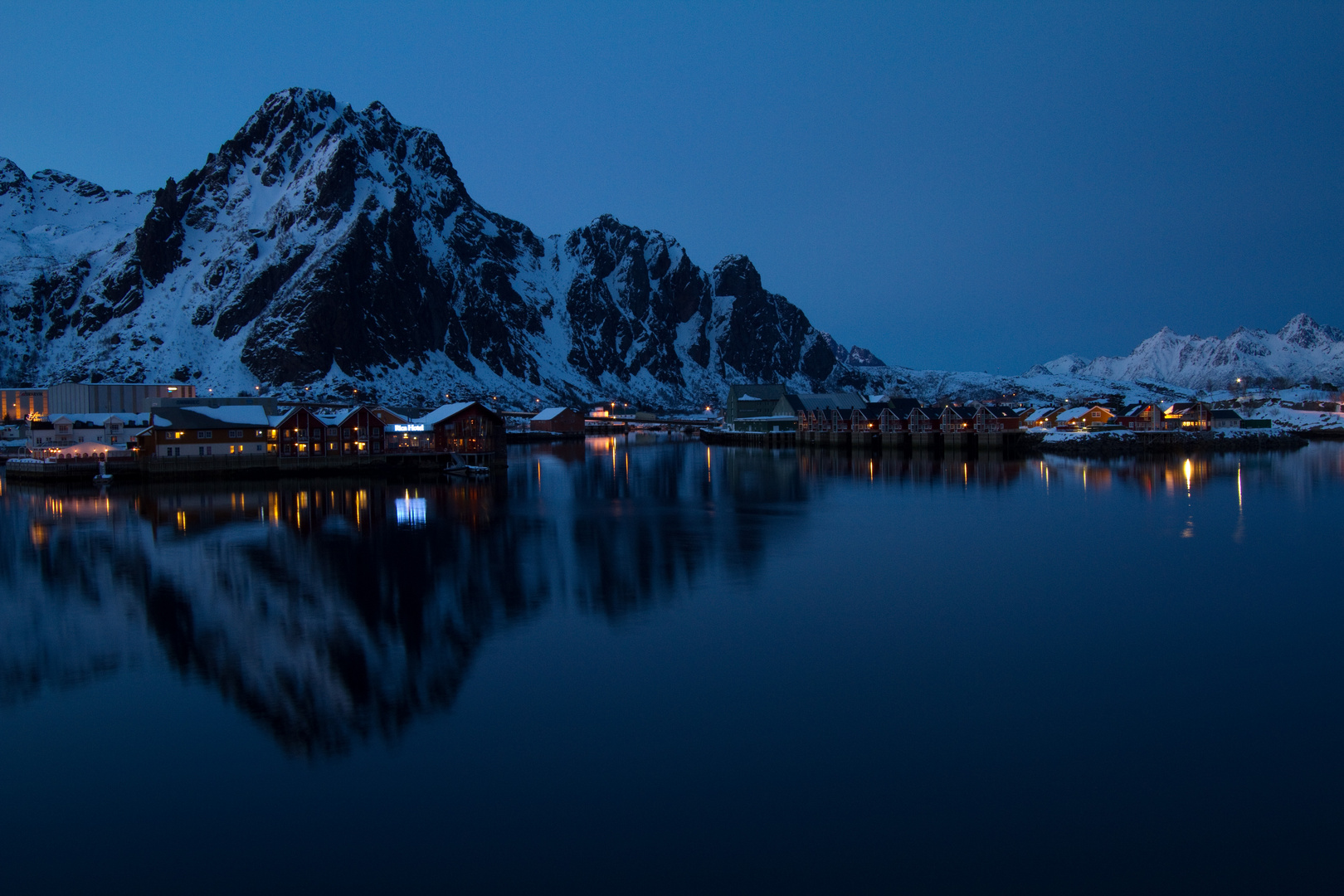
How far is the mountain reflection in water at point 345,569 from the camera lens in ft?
50.9

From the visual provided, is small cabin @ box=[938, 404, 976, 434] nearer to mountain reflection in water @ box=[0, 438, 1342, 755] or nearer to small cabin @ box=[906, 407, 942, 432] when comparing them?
small cabin @ box=[906, 407, 942, 432]

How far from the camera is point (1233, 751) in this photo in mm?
11734

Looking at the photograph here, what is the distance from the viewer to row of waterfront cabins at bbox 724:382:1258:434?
3479 inches

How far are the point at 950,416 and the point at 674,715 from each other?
8114cm

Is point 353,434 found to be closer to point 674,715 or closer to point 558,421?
point 674,715

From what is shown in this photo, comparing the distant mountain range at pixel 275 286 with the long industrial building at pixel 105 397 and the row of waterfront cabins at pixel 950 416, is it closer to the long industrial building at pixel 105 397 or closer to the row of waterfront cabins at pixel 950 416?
the long industrial building at pixel 105 397

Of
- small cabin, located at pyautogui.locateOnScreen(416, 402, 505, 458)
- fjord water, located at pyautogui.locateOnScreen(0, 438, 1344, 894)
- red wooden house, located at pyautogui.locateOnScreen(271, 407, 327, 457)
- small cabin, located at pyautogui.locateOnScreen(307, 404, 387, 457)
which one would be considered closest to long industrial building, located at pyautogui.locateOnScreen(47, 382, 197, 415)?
red wooden house, located at pyautogui.locateOnScreen(271, 407, 327, 457)

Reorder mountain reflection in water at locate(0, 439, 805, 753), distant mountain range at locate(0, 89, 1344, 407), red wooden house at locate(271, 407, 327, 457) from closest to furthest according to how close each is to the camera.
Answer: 1. mountain reflection in water at locate(0, 439, 805, 753)
2. red wooden house at locate(271, 407, 327, 457)
3. distant mountain range at locate(0, 89, 1344, 407)

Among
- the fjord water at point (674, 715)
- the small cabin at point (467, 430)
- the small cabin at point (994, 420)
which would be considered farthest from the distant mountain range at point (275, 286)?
the fjord water at point (674, 715)

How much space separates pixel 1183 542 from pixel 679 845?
26.4 meters

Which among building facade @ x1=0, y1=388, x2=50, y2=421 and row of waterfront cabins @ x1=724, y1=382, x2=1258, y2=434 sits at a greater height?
building facade @ x1=0, y1=388, x2=50, y2=421

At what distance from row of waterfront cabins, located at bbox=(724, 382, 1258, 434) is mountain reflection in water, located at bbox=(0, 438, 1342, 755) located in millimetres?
32821

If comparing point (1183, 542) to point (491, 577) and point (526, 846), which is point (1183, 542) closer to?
point (491, 577)

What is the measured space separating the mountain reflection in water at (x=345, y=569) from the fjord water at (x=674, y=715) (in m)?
0.15
